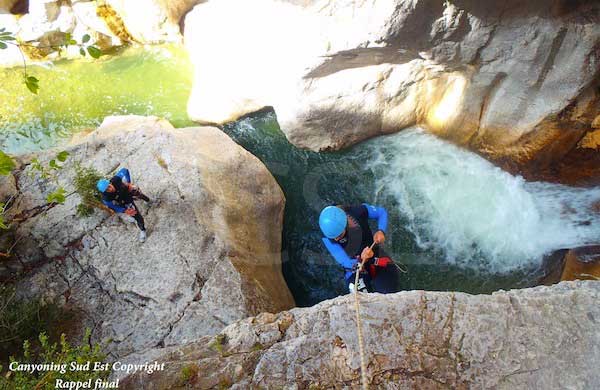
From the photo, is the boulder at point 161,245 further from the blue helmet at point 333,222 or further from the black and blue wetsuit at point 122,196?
the blue helmet at point 333,222

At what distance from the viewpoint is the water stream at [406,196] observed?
603 centimetres

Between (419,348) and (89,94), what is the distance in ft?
33.0

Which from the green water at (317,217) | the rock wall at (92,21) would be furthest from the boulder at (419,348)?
the rock wall at (92,21)

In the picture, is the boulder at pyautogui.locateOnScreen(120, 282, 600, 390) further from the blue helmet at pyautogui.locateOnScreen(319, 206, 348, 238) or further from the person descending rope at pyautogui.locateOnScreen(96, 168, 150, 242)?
the person descending rope at pyautogui.locateOnScreen(96, 168, 150, 242)

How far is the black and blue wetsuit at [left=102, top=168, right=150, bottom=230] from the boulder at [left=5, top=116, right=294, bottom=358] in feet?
0.88

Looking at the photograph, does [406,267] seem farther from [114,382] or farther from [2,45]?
[2,45]

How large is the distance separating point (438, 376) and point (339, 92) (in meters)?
5.56

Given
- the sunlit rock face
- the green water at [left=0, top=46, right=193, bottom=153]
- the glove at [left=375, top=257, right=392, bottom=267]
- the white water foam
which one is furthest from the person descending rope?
the white water foam

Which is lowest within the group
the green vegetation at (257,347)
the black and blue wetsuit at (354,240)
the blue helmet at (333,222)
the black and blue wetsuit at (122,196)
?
the black and blue wetsuit at (122,196)

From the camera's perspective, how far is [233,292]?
15.7ft

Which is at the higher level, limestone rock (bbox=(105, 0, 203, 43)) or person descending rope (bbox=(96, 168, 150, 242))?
limestone rock (bbox=(105, 0, 203, 43))

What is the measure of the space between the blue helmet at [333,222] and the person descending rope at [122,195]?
9.67 feet

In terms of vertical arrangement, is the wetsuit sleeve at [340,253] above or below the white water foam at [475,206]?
above

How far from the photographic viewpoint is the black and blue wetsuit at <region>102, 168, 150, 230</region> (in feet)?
17.5
